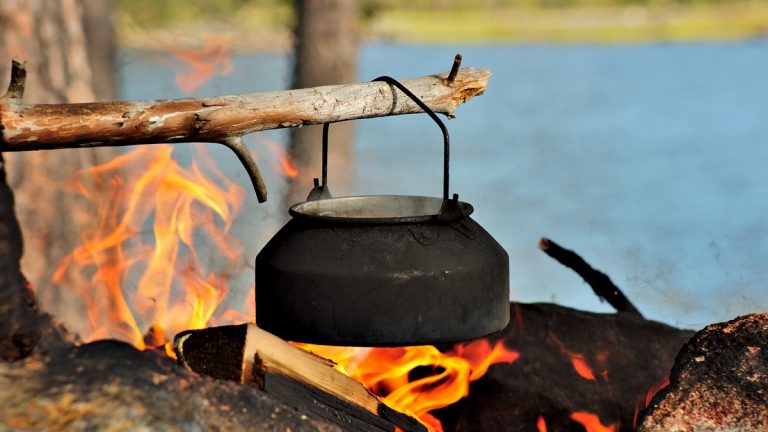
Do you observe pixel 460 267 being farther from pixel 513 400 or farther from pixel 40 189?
pixel 40 189

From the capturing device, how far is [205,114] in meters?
3.16

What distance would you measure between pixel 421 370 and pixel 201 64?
2.71 metres

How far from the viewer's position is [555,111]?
857 inches

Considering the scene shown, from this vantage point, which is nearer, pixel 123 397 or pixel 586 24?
pixel 123 397

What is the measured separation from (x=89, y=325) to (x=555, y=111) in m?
17.1

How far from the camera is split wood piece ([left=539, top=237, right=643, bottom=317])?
4.60m

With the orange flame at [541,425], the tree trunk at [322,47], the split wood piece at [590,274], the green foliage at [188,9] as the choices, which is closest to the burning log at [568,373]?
the orange flame at [541,425]

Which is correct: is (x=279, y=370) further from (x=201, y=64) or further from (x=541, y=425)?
(x=201, y=64)

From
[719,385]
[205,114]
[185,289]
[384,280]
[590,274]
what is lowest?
[185,289]

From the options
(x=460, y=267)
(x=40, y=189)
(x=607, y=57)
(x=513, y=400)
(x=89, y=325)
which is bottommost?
(x=607, y=57)

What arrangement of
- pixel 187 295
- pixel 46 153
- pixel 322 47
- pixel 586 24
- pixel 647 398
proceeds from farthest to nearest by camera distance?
pixel 586 24 → pixel 322 47 → pixel 46 153 → pixel 187 295 → pixel 647 398

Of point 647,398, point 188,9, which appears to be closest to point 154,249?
point 647,398

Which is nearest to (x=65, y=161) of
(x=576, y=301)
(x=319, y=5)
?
(x=319, y=5)

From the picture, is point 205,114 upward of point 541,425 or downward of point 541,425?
upward
